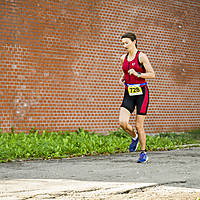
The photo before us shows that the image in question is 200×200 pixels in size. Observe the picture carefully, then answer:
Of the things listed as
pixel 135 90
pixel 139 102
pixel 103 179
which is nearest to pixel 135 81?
pixel 135 90

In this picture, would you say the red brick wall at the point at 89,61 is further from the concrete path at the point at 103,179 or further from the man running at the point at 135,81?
the man running at the point at 135,81

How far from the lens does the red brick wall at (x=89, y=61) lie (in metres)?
11.3

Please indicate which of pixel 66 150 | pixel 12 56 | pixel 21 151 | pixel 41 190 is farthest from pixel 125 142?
pixel 41 190

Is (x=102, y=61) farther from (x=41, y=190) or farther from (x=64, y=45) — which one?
(x=41, y=190)

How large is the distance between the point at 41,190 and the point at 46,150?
4.73 metres

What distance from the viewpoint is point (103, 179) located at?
17.1 feet

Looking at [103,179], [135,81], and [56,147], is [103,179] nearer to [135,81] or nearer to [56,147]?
[135,81]

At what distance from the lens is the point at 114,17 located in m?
13.4

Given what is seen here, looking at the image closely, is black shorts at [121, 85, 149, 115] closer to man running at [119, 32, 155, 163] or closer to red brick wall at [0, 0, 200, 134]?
man running at [119, 32, 155, 163]

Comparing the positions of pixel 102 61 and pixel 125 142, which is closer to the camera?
pixel 125 142

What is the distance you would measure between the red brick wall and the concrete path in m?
4.00

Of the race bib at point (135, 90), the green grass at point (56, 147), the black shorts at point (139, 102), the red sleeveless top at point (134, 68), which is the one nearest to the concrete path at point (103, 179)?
the green grass at point (56, 147)

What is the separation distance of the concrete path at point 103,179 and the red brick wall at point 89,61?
4.00m

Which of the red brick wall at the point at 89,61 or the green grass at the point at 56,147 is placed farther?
the red brick wall at the point at 89,61
